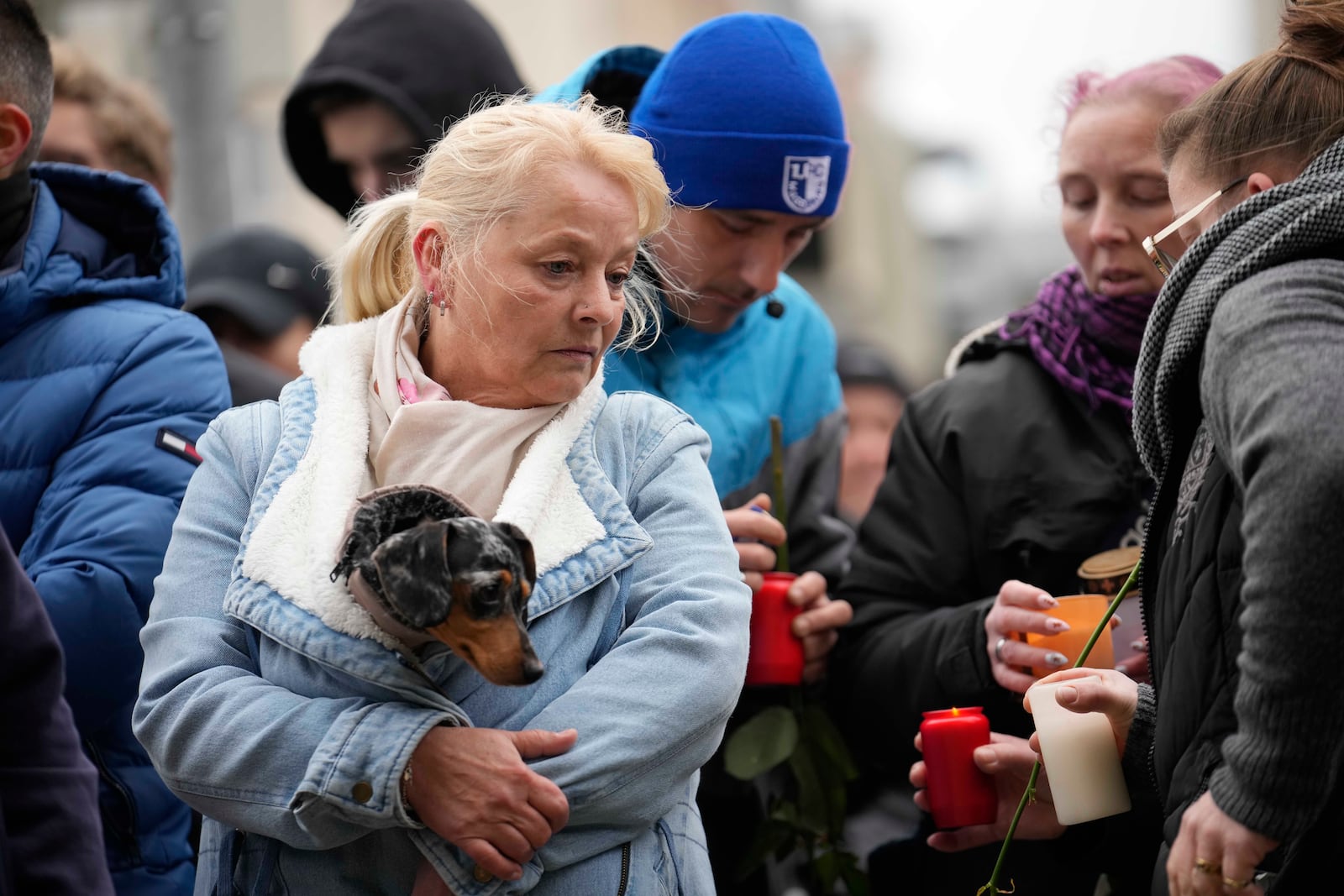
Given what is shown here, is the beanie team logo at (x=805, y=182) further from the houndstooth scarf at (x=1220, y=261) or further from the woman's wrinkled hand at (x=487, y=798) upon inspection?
the woman's wrinkled hand at (x=487, y=798)

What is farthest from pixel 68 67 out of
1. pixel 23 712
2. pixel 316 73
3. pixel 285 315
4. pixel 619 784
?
pixel 619 784

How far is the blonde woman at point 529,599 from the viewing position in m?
2.07

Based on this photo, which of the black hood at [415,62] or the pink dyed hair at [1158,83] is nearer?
the pink dyed hair at [1158,83]

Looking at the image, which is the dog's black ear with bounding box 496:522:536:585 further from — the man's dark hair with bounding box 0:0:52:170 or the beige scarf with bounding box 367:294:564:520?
the man's dark hair with bounding box 0:0:52:170

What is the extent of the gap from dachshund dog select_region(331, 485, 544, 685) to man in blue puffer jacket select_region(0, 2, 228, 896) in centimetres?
85

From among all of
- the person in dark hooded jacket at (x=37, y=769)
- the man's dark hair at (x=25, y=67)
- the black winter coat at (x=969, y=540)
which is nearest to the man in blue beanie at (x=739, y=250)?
the black winter coat at (x=969, y=540)

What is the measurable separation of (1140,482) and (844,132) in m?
1.00

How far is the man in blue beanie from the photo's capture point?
3115mm

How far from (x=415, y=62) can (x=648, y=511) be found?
202 cm

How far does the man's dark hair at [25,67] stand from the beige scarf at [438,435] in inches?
39.9

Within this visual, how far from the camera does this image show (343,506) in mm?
2186

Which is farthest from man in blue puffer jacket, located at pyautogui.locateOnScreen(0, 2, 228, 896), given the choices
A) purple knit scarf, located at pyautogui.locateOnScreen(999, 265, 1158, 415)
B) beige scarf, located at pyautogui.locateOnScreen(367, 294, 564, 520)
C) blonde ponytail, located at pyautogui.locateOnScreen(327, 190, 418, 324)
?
purple knit scarf, located at pyautogui.locateOnScreen(999, 265, 1158, 415)

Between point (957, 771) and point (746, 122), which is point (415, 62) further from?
point (957, 771)

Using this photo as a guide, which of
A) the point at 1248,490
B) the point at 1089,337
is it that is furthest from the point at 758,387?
the point at 1248,490
